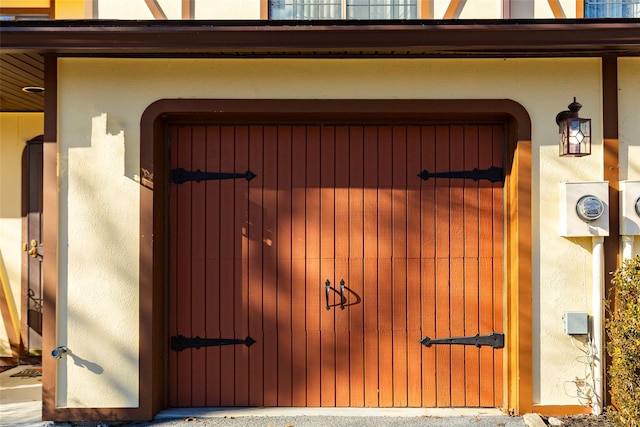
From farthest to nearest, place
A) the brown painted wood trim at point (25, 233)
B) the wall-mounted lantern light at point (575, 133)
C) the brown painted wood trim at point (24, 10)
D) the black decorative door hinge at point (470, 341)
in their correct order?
the brown painted wood trim at point (25, 233), the brown painted wood trim at point (24, 10), the black decorative door hinge at point (470, 341), the wall-mounted lantern light at point (575, 133)

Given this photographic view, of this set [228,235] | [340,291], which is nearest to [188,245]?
[228,235]

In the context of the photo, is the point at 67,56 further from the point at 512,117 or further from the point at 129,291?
the point at 512,117

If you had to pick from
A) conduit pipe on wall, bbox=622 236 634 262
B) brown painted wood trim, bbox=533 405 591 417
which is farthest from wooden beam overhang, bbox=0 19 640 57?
brown painted wood trim, bbox=533 405 591 417

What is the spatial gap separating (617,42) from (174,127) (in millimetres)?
3438

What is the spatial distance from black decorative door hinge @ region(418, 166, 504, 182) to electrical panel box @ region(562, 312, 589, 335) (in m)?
1.21

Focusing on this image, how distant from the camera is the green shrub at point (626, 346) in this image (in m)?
4.02

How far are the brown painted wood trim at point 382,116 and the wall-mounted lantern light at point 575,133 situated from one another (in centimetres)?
27

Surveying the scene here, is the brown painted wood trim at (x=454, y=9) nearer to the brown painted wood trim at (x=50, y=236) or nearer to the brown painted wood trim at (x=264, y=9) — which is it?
the brown painted wood trim at (x=264, y=9)

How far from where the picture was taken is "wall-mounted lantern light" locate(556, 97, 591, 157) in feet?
14.4

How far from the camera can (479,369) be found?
15.7 feet

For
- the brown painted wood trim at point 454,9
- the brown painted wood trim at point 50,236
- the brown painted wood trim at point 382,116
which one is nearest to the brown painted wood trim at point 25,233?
the brown painted wood trim at point 50,236

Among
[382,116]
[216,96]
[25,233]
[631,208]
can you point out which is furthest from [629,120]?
[25,233]

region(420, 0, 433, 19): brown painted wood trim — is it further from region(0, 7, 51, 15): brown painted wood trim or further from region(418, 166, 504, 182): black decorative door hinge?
region(0, 7, 51, 15): brown painted wood trim

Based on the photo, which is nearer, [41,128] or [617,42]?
[617,42]
